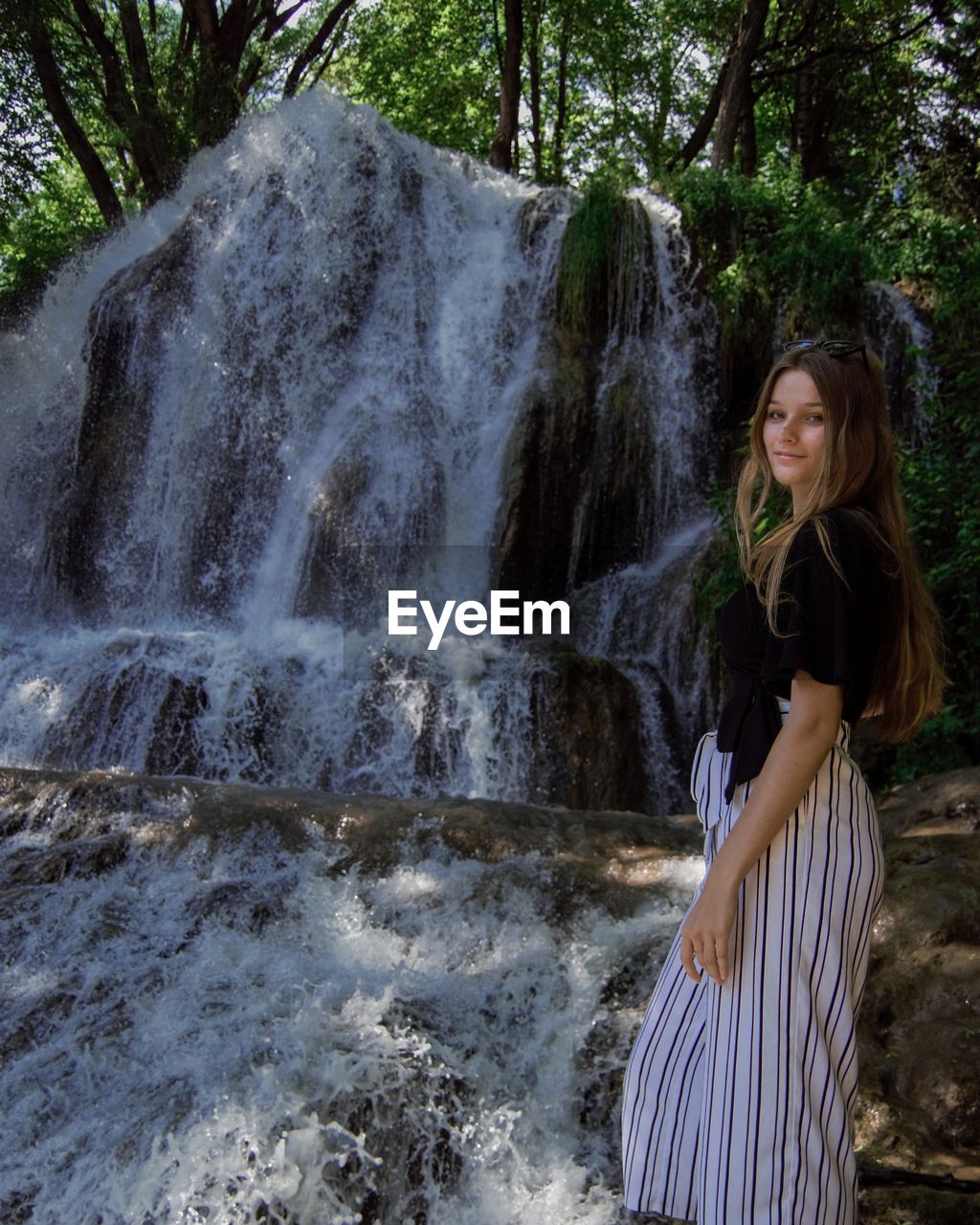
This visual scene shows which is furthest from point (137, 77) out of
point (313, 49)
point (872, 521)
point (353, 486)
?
point (872, 521)

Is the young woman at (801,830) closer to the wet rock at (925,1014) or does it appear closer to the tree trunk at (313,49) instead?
the wet rock at (925,1014)

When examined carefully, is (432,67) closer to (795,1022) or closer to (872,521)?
(872,521)

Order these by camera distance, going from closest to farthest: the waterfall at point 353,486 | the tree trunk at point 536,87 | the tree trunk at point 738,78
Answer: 1. the waterfall at point 353,486
2. the tree trunk at point 738,78
3. the tree trunk at point 536,87

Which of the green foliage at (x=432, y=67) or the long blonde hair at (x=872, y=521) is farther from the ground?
the green foliage at (x=432, y=67)

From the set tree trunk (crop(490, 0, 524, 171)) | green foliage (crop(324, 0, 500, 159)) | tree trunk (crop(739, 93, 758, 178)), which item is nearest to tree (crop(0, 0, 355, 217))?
green foliage (crop(324, 0, 500, 159))

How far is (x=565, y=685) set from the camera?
789cm

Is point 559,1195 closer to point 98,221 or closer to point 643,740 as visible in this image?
point 643,740

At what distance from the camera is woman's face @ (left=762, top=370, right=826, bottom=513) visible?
1781 millimetres

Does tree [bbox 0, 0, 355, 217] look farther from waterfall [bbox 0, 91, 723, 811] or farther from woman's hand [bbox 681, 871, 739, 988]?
woman's hand [bbox 681, 871, 739, 988]

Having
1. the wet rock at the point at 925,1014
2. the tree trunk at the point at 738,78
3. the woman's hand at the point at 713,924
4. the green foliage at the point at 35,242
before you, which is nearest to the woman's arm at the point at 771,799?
the woman's hand at the point at 713,924

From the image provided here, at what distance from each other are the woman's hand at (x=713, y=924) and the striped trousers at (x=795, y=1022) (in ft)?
0.08

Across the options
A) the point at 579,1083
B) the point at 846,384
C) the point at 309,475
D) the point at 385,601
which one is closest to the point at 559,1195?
the point at 579,1083

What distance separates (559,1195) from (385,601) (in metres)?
7.42

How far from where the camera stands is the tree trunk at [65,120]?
14.8 meters
